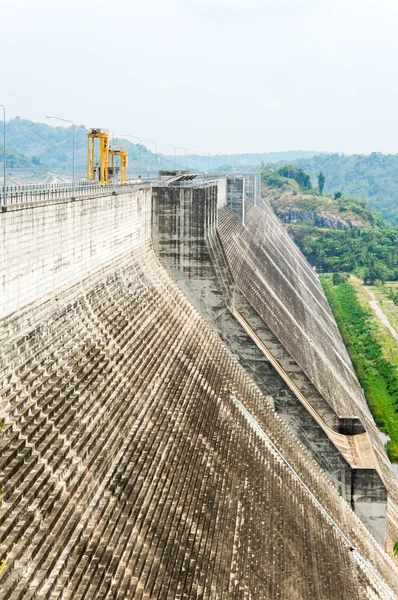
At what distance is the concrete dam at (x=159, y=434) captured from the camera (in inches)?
403

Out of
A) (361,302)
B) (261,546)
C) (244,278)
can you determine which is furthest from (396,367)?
(261,546)

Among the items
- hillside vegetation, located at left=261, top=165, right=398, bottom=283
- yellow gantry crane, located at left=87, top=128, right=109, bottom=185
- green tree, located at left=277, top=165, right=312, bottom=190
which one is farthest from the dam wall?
green tree, located at left=277, top=165, right=312, bottom=190

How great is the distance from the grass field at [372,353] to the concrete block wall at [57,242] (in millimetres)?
14199

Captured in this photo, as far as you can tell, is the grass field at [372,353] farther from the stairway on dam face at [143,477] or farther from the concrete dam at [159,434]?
the stairway on dam face at [143,477]

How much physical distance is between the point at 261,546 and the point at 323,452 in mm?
7218

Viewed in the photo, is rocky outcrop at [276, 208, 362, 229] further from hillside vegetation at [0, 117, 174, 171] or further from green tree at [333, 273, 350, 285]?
hillside vegetation at [0, 117, 174, 171]

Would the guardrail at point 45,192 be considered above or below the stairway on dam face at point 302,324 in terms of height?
above

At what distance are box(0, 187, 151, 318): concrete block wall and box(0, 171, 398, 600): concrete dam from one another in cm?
5

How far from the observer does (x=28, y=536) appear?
9.15m

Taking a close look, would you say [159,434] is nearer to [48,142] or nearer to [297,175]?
[297,175]

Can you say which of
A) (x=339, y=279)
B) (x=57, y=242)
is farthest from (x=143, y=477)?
(x=339, y=279)

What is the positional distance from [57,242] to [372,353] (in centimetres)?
3043

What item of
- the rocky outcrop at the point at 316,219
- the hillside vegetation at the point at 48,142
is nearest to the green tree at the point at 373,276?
the rocky outcrop at the point at 316,219

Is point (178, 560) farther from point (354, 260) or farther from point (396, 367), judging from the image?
point (354, 260)
